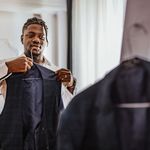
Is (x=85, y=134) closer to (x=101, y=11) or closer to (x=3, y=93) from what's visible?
(x=3, y=93)

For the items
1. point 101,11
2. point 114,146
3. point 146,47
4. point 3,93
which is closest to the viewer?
point 114,146

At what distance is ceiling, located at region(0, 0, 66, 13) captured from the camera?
1779 mm

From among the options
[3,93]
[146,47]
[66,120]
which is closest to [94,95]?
[66,120]

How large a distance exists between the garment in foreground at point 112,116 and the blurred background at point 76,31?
0.75 metres

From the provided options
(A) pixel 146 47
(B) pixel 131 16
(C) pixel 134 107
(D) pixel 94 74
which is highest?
(B) pixel 131 16

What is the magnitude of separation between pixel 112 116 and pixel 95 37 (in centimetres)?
94

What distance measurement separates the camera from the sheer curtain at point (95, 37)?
151 cm

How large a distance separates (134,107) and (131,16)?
41 centimetres

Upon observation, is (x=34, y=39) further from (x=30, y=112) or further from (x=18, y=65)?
(x=30, y=112)

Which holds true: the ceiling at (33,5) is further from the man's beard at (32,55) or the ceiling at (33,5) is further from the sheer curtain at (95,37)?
the man's beard at (32,55)

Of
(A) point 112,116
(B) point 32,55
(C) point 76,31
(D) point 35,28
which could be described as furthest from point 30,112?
(C) point 76,31

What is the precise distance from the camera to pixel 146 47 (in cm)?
104

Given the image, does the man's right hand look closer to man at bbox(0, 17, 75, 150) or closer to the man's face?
man at bbox(0, 17, 75, 150)

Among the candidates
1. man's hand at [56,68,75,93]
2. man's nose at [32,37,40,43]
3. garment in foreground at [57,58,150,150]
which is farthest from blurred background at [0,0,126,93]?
garment in foreground at [57,58,150,150]
